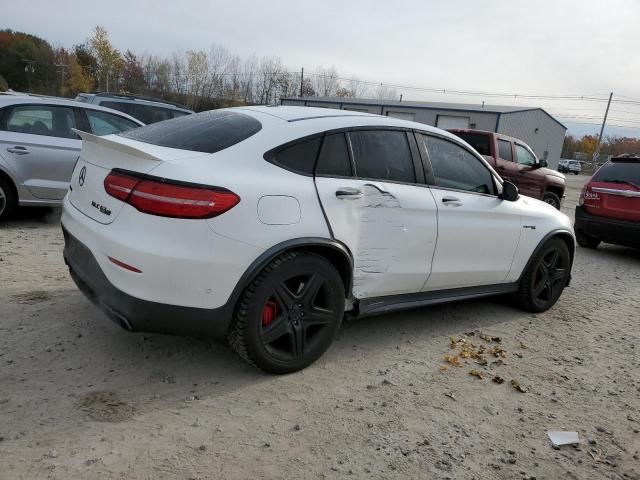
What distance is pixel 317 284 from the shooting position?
325 cm

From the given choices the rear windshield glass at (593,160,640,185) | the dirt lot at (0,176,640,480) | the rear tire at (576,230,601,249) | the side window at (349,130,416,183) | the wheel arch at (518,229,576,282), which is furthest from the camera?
the rear tire at (576,230,601,249)

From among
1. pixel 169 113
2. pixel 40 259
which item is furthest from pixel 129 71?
pixel 40 259

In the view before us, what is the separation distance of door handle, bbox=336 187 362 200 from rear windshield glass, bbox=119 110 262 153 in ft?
2.10

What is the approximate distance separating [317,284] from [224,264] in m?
0.68

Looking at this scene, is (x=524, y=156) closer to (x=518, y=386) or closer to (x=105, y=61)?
(x=518, y=386)

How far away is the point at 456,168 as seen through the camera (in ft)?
13.8

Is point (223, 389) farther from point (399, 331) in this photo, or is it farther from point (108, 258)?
point (399, 331)

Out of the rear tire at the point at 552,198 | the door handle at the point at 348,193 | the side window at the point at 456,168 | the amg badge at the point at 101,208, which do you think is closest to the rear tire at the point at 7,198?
the amg badge at the point at 101,208

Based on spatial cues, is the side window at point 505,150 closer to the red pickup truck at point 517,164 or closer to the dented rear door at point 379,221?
the red pickup truck at point 517,164

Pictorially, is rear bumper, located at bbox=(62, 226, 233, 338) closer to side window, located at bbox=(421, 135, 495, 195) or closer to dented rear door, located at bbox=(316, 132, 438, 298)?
dented rear door, located at bbox=(316, 132, 438, 298)

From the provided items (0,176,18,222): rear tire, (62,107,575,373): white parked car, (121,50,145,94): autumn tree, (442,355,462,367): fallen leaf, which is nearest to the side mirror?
(62,107,575,373): white parked car

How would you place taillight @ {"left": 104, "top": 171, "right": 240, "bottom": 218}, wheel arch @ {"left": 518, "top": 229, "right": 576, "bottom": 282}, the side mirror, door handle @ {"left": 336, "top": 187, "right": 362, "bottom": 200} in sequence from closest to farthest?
taillight @ {"left": 104, "top": 171, "right": 240, "bottom": 218}, door handle @ {"left": 336, "top": 187, "right": 362, "bottom": 200}, the side mirror, wheel arch @ {"left": 518, "top": 229, "right": 576, "bottom": 282}

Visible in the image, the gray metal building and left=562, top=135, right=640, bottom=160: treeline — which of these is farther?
left=562, top=135, right=640, bottom=160: treeline

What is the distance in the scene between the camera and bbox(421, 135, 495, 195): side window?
158 inches
